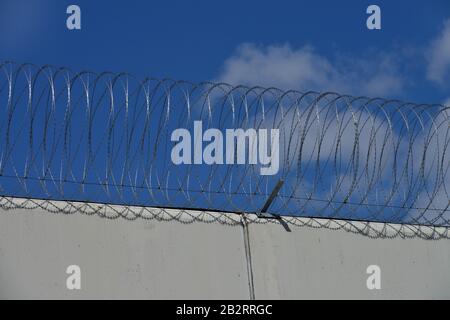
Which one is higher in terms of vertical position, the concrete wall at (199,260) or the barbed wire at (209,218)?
the barbed wire at (209,218)

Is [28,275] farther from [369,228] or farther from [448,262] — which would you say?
[448,262]

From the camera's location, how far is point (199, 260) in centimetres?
999

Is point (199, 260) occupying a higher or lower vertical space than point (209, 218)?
lower

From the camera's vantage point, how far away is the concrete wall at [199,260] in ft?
30.6

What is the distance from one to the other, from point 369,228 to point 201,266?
2.36m

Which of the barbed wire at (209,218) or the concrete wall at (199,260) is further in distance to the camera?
the barbed wire at (209,218)

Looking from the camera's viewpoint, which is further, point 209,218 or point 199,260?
point 209,218

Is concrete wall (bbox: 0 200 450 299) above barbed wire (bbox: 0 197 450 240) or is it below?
below

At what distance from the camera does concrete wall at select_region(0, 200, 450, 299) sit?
367 inches

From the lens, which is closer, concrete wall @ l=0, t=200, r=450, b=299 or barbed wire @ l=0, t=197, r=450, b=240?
concrete wall @ l=0, t=200, r=450, b=299
